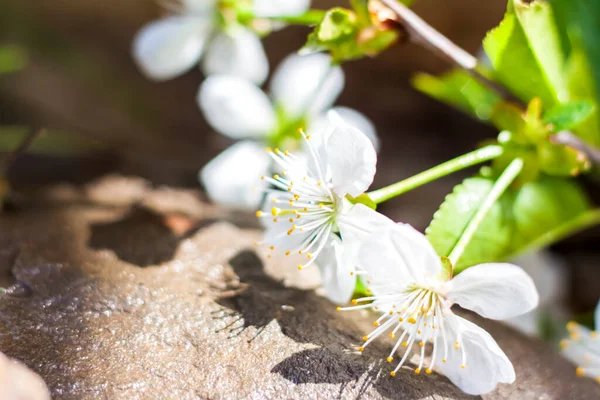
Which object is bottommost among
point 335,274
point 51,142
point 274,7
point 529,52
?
point 51,142

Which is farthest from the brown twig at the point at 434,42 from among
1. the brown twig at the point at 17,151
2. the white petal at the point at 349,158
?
the brown twig at the point at 17,151

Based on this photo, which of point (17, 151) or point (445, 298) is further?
point (17, 151)

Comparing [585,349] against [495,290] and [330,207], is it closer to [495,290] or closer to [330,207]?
[495,290]

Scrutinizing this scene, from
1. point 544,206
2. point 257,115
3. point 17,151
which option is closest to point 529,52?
point 544,206

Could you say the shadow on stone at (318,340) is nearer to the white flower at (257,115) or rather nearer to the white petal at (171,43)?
the white flower at (257,115)

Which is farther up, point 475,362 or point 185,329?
point 475,362

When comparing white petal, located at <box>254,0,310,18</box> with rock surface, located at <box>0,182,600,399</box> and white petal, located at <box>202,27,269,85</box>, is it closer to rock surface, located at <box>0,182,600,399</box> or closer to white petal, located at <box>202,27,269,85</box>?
white petal, located at <box>202,27,269,85</box>
